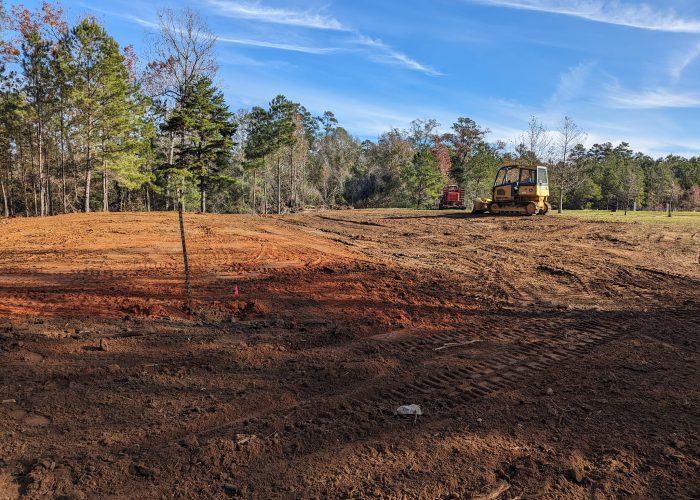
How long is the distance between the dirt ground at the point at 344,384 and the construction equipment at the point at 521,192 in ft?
49.7

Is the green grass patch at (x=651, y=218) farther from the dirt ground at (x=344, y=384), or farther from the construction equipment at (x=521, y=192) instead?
the dirt ground at (x=344, y=384)

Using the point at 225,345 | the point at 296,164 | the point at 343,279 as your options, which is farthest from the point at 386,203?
the point at 225,345

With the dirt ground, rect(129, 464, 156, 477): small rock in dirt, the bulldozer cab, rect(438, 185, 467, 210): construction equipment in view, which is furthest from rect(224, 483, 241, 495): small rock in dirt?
rect(438, 185, 467, 210): construction equipment

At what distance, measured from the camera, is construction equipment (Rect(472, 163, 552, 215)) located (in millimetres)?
24156

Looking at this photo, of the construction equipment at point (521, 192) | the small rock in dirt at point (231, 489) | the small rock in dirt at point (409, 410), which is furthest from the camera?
the construction equipment at point (521, 192)

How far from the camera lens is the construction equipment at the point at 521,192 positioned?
79.3 ft

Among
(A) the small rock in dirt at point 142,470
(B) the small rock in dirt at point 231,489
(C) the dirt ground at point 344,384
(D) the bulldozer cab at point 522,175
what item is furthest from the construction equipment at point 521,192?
(A) the small rock in dirt at point 142,470

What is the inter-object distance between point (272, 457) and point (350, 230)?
17006 millimetres

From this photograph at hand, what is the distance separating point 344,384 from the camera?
427 cm

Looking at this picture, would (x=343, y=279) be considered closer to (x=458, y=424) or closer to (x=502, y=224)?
(x=458, y=424)

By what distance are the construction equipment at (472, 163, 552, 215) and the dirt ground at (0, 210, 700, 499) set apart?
15.1 meters

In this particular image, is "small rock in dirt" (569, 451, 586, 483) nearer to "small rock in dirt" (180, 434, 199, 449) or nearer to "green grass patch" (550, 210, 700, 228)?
"small rock in dirt" (180, 434, 199, 449)

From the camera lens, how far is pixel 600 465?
10.0 ft

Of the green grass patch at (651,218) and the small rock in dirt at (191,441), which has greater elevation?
the green grass patch at (651,218)
